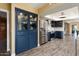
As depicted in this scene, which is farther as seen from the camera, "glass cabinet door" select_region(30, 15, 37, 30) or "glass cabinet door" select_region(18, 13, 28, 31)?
"glass cabinet door" select_region(30, 15, 37, 30)

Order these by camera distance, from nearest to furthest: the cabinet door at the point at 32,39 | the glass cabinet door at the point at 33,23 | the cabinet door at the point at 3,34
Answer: the cabinet door at the point at 3,34 < the cabinet door at the point at 32,39 < the glass cabinet door at the point at 33,23

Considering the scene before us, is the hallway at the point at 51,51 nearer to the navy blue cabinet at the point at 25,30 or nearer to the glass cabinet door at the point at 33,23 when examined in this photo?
the navy blue cabinet at the point at 25,30

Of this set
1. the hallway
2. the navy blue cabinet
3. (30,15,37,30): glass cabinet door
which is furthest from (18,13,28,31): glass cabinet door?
the hallway

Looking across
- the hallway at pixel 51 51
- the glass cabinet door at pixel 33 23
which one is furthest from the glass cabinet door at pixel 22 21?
the hallway at pixel 51 51

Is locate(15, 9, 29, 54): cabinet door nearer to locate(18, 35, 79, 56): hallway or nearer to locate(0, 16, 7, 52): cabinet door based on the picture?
locate(18, 35, 79, 56): hallway

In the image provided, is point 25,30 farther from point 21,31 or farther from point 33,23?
point 33,23

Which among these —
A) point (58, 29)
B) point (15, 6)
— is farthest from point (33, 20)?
point (58, 29)

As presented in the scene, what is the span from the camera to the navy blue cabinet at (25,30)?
167 inches

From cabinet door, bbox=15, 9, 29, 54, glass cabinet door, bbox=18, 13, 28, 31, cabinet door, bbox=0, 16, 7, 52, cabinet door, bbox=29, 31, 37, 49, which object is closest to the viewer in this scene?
cabinet door, bbox=0, 16, 7, 52

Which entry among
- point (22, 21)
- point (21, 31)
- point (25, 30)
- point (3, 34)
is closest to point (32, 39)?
point (25, 30)

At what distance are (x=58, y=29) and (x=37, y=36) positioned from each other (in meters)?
4.75

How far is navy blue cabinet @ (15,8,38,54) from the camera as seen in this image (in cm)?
424

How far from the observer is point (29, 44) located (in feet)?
16.4

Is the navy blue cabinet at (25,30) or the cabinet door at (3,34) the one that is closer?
the cabinet door at (3,34)
